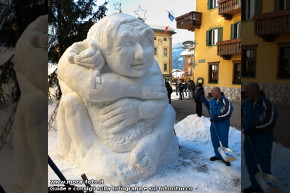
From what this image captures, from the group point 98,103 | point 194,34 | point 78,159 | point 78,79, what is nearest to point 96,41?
point 78,79

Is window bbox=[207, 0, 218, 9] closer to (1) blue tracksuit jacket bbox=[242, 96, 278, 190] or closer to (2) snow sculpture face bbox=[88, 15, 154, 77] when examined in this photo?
(2) snow sculpture face bbox=[88, 15, 154, 77]

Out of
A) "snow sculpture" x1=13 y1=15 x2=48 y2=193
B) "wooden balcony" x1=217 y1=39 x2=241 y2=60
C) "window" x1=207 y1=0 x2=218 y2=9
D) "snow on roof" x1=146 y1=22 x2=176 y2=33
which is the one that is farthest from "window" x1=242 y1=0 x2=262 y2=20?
"window" x1=207 y1=0 x2=218 y2=9

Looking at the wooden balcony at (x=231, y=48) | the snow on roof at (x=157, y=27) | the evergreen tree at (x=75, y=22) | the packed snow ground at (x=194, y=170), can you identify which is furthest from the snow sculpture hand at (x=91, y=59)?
the wooden balcony at (x=231, y=48)

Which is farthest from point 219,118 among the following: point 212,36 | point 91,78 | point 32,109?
point 32,109

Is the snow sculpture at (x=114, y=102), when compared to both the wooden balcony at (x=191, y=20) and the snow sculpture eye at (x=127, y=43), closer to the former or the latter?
the snow sculpture eye at (x=127, y=43)

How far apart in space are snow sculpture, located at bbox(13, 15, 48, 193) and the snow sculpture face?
1740mm

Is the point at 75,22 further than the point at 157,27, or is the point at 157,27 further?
the point at 157,27

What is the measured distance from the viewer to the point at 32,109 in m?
0.52

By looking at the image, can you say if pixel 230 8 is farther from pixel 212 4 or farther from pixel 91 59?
pixel 91 59

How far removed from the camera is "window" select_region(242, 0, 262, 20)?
465 millimetres

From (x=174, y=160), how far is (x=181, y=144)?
87 cm

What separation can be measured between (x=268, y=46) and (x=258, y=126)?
0.17m

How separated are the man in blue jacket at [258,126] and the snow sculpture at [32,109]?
45 cm

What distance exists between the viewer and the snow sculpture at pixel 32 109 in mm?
497
